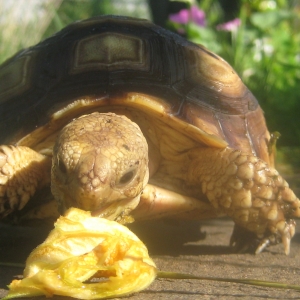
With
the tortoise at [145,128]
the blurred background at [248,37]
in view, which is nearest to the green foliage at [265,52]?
the blurred background at [248,37]

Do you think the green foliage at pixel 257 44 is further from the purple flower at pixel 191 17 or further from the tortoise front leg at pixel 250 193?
the tortoise front leg at pixel 250 193

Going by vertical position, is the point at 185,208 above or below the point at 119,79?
below

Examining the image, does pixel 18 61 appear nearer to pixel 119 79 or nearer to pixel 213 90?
pixel 119 79

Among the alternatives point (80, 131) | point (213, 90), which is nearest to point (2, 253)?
point (80, 131)

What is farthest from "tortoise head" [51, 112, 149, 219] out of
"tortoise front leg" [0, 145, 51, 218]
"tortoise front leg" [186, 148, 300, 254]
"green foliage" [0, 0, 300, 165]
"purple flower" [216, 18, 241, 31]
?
"purple flower" [216, 18, 241, 31]

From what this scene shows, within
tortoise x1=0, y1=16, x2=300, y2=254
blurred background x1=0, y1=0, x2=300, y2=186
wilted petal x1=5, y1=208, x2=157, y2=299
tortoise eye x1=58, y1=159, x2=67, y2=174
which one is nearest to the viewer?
wilted petal x1=5, y1=208, x2=157, y2=299

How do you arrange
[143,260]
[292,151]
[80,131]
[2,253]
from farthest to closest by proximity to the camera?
[292,151], [2,253], [80,131], [143,260]

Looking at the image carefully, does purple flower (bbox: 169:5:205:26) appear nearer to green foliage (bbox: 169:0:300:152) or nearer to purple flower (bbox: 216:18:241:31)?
green foliage (bbox: 169:0:300:152)
